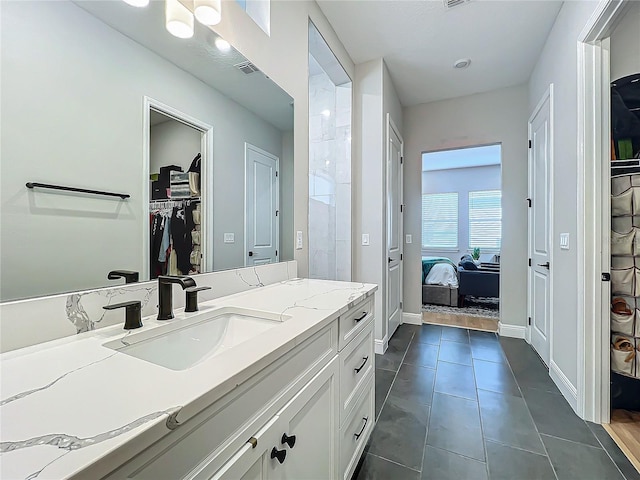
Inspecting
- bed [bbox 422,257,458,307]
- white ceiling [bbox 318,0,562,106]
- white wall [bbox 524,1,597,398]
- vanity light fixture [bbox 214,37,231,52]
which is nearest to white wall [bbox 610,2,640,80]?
white wall [bbox 524,1,597,398]

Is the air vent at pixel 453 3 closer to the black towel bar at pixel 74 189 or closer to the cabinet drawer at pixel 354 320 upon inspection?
the cabinet drawer at pixel 354 320

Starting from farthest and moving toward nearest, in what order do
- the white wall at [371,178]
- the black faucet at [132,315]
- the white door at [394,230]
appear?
1. the white door at [394,230]
2. the white wall at [371,178]
3. the black faucet at [132,315]

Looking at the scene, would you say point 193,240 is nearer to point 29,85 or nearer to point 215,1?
point 29,85

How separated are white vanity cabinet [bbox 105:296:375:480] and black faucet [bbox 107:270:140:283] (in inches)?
22.4


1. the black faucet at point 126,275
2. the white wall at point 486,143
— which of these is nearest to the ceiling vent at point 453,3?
the white wall at point 486,143

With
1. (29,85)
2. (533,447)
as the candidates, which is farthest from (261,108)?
(533,447)

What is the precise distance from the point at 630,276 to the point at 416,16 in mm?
2363

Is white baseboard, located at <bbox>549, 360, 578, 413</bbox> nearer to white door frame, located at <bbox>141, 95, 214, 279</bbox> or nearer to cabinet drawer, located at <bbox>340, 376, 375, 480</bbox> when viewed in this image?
cabinet drawer, located at <bbox>340, 376, 375, 480</bbox>

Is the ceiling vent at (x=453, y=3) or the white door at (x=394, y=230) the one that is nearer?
the ceiling vent at (x=453, y=3)

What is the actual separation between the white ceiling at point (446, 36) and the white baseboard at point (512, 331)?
278 cm

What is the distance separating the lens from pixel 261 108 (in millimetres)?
1597

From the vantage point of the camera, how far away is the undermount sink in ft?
2.65

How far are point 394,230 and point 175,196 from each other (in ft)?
8.97

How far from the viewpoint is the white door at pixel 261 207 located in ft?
4.99
